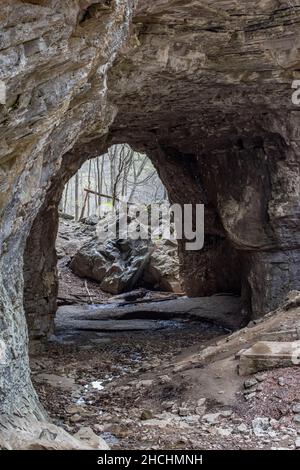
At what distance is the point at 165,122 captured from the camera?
33.9 ft

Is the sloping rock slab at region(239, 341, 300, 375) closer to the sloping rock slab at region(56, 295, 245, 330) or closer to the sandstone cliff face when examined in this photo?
the sandstone cliff face

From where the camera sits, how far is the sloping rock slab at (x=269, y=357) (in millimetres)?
5783

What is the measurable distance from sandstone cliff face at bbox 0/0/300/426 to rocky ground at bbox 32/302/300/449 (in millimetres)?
955

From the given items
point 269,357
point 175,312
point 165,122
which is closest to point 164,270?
point 175,312

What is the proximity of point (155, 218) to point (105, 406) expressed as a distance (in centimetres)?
1303

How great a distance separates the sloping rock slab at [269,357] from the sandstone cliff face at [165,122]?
2290mm

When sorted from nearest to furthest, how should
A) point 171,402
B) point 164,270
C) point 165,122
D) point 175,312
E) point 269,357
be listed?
point 171,402, point 269,357, point 165,122, point 175,312, point 164,270

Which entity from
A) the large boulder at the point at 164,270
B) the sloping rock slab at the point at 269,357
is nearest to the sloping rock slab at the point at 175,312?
the large boulder at the point at 164,270

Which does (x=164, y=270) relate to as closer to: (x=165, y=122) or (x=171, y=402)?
(x=165, y=122)

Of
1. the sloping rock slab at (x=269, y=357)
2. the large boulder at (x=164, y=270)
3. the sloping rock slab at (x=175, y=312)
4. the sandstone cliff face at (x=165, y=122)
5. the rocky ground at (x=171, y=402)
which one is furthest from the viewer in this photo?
the large boulder at (x=164, y=270)

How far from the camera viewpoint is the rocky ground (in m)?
4.66

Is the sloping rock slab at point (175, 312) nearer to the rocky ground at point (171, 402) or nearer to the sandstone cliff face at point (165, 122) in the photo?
the sandstone cliff face at point (165, 122)

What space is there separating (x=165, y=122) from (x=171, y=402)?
19.5 ft

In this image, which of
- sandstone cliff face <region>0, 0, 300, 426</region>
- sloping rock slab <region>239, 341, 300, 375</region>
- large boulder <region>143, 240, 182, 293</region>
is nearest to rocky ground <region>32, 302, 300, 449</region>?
sloping rock slab <region>239, 341, 300, 375</region>
